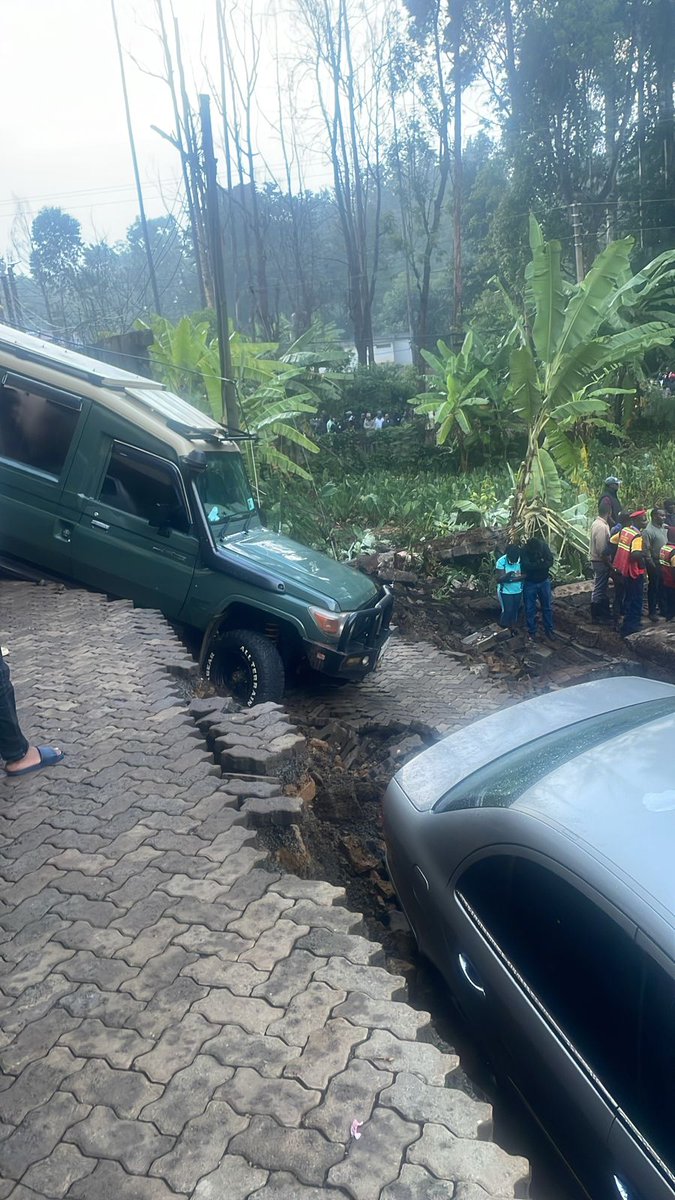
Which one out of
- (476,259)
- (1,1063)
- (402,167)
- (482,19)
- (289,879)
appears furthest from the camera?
(402,167)

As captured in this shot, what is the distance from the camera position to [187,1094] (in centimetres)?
239

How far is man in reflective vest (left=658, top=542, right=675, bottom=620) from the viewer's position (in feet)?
33.7

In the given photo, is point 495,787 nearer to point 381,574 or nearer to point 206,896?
point 206,896

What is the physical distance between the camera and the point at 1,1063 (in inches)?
101

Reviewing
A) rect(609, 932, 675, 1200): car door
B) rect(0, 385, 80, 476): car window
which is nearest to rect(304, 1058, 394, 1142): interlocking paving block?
rect(609, 932, 675, 1200): car door

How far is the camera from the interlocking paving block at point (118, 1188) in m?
2.10

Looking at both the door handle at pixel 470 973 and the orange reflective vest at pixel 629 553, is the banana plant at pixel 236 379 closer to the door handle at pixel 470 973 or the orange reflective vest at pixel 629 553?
the orange reflective vest at pixel 629 553

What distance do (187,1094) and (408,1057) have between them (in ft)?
2.25

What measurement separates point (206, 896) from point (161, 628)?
3758 mm

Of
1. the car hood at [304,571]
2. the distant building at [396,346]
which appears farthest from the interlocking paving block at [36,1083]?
the distant building at [396,346]

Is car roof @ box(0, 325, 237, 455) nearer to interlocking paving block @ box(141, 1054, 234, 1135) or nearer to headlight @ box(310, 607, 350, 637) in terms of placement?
headlight @ box(310, 607, 350, 637)

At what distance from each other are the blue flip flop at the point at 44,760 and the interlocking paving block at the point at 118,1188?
253cm

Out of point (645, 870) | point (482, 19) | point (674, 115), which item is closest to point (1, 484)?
point (645, 870)

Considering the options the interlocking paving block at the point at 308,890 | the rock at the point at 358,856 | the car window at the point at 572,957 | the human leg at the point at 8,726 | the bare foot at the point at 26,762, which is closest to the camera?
the car window at the point at 572,957
